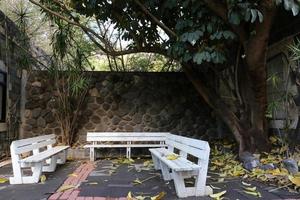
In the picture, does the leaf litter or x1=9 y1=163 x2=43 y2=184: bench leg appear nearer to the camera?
the leaf litter

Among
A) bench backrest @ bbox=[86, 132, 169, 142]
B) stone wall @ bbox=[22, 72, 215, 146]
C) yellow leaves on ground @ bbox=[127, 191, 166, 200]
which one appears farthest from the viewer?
stone wall @ bbox=[22, 72, 215, 146]

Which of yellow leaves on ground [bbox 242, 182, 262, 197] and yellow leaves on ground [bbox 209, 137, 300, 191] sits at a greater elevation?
yellow leaves on ground [bbox 209, 137, 300, 191]

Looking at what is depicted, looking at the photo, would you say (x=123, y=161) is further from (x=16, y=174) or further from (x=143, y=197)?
(x=143, y=197)

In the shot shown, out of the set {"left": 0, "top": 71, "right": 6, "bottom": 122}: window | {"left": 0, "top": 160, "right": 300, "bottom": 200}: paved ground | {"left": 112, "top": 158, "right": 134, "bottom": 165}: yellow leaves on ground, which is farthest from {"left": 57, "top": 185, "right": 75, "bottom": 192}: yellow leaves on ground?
{"left": 0, "top": 71, "right": 6, "bottom": 122}: window

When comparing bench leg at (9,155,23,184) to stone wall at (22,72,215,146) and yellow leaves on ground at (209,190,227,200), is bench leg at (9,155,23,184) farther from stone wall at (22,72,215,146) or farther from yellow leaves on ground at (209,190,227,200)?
stone wall at (22,72,215,146)

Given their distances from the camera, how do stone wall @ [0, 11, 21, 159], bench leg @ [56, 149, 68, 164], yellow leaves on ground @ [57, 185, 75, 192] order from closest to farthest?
yellow leaves on ground @ [57, 185, 75, 192], bench leg @ [56, 149, 68, 164], stone wall @ [0, 11, 21, 159]

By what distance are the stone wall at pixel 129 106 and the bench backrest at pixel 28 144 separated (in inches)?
68.6

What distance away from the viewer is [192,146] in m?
4.39

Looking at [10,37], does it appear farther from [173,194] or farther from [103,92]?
[173,194]

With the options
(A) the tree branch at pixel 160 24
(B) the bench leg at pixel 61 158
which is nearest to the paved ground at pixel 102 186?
(B) the bench leg at pixel 61 158

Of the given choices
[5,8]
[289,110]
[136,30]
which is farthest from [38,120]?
[5,8]

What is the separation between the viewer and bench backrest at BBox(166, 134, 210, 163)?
386cm

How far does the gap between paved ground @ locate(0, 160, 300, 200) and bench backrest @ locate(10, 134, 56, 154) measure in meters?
0.48

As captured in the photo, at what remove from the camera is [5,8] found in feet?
39.9
